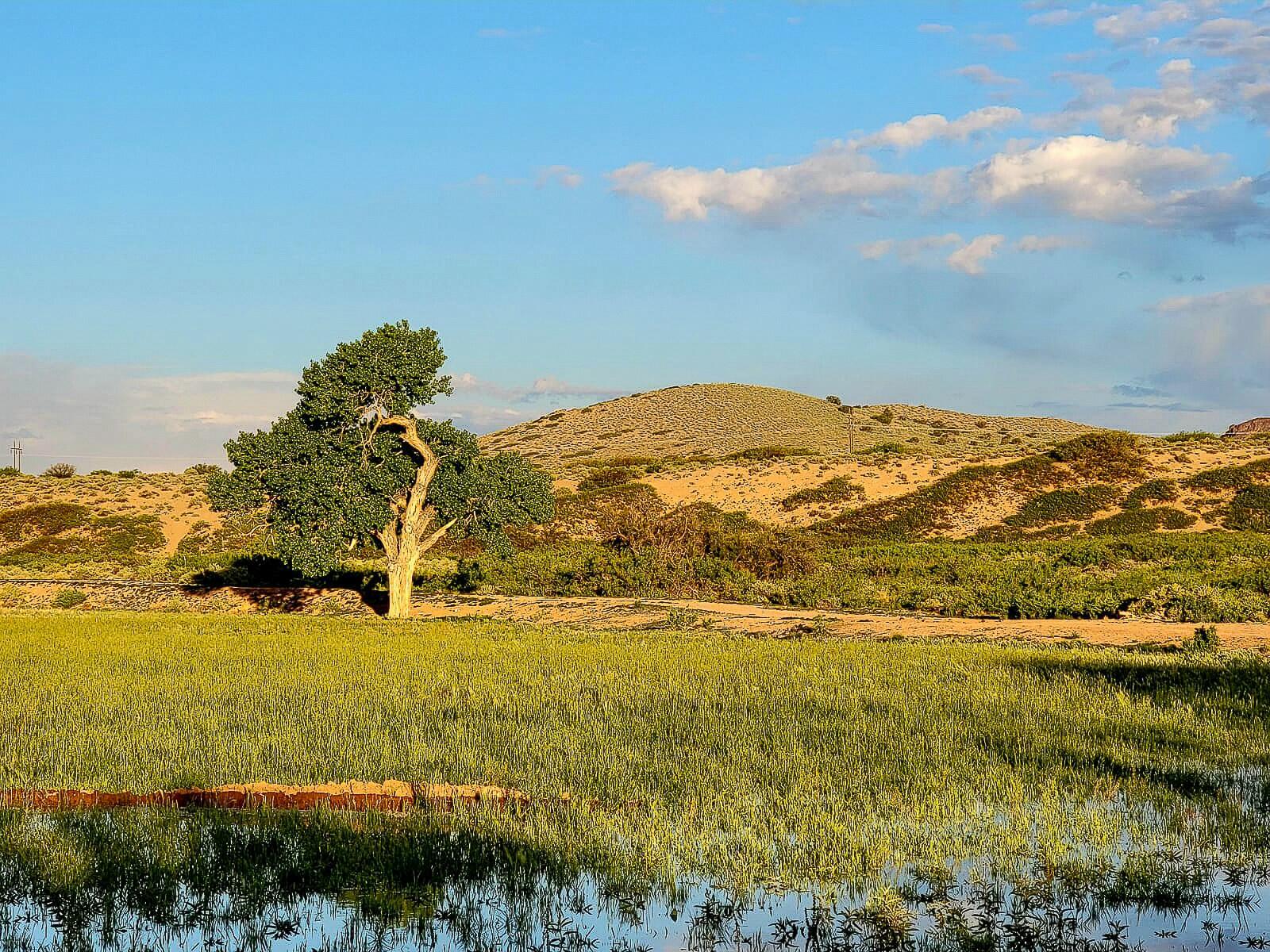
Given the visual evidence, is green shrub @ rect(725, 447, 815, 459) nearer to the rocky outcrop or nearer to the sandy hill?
the sandy hill

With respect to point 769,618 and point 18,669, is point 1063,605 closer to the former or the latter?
point 769,618

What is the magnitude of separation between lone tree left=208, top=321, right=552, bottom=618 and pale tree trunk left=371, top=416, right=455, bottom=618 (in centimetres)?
4

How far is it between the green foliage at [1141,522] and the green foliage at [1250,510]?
1.82m

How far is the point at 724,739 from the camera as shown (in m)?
14.2

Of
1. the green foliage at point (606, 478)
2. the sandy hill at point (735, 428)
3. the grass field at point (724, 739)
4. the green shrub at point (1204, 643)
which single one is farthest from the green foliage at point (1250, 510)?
the sandy hill at point (735, 428)

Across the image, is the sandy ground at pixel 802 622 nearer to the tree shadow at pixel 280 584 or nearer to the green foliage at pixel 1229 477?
the tree shadow at pixel 280 584

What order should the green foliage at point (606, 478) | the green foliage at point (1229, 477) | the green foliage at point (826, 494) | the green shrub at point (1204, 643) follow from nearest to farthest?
1. the green shrub at point (1204, 643)
2. the green foliage at point (1229, 477)
3. the green foliage at point (826, 494)
4. the green foliage at point (606, 478)

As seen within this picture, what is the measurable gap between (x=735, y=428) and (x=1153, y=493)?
68.4 m

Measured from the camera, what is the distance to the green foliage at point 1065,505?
6050 centimetres

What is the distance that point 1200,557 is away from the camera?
40812mm

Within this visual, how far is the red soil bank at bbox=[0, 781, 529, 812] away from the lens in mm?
11125

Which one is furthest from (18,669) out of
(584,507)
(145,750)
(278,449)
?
(584,507)

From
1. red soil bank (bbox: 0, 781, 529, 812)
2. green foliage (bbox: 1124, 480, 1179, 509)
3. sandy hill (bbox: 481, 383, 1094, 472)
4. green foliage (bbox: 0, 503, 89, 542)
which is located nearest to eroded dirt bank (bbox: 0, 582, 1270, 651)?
red soil bank (bbox: 0, 781, 529, 812)

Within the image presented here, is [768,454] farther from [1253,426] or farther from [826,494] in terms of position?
[1253,426]
